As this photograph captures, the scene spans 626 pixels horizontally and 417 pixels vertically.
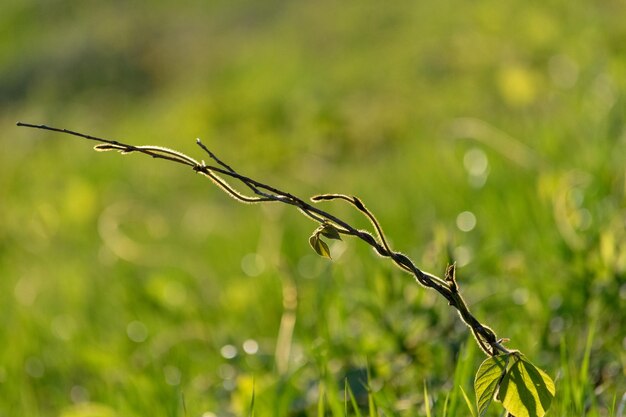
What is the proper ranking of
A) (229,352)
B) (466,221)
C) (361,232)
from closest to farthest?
1. (361,232)
2. (229,352)
3. (466,221)

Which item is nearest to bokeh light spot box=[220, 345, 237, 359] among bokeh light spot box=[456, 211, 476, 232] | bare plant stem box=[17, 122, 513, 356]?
bare plant stem box=[17, 122, 513, 356]

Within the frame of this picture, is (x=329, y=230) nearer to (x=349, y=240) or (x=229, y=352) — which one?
(x=229, y=352)

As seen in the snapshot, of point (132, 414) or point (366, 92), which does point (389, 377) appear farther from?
point (366, 92)

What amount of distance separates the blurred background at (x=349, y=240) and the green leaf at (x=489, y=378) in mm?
137

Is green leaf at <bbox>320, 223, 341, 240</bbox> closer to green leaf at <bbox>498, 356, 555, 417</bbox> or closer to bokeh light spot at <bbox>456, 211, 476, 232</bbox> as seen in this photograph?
green leaf at <bbox>498, 356, 555, 417</bbox>

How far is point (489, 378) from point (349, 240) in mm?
1726

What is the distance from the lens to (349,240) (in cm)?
265

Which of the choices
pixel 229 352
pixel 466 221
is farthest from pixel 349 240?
pixel 229 352

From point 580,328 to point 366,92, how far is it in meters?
4.92

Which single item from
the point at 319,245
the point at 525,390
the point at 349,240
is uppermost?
the point at 349,240

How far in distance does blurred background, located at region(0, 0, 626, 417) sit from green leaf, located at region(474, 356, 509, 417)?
0.14m

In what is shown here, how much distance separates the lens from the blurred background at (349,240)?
1.58 metres

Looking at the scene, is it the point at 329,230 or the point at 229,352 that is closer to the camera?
the point at 329,230

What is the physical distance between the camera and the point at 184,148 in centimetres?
632
